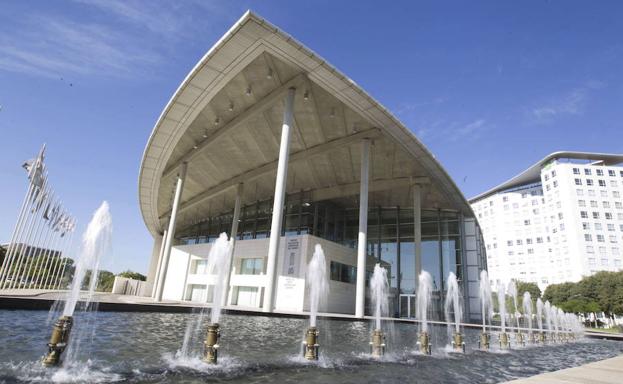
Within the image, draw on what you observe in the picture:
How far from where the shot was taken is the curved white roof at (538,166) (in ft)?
229

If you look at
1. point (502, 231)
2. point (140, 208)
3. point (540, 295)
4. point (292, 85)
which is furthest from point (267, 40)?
point (502, 231)

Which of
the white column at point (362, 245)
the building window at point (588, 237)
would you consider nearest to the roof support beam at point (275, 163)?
the white column at point (362, 245)

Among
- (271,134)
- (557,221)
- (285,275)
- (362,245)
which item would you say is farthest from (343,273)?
(557,221)

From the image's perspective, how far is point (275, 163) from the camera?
27516 millimetres

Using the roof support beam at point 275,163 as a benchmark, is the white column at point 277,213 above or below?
below

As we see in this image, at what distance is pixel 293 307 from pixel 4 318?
17.9 metres

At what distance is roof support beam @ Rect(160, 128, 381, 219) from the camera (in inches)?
882

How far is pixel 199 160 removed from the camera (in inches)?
1135

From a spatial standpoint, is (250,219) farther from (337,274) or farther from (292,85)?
(292,85)

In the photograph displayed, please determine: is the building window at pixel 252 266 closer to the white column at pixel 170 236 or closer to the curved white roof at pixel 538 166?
the white column at pixel 170 236

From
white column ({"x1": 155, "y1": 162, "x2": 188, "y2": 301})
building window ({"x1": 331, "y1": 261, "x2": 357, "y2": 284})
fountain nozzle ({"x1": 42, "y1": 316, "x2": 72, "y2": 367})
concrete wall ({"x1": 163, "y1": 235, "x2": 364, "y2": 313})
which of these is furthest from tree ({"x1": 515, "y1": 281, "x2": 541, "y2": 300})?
fountain nozzle ({"x1": 42, "y1": 316, "x2": 72, "y2": 367})

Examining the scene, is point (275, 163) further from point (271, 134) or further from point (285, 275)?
point (285, 275)

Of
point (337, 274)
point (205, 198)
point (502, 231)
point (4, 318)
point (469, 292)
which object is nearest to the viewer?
point (4, 318)

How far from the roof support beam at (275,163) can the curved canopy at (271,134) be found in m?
0.08
